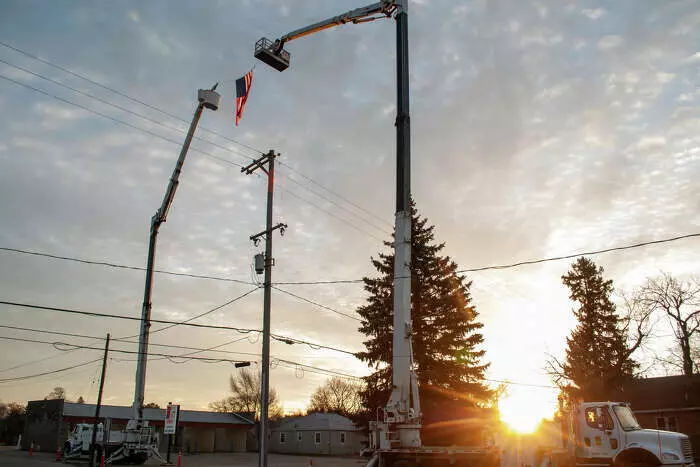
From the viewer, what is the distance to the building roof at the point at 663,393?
36.5 m

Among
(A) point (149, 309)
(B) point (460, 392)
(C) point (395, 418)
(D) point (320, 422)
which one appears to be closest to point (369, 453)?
(C) point (395, 418)

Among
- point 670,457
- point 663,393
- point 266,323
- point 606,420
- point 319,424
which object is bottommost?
point 319,424

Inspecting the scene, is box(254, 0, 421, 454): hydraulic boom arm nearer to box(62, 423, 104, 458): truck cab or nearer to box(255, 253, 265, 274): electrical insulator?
box(255, 253, 265, 274): electrical insulator

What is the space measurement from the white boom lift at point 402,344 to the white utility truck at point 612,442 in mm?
4985

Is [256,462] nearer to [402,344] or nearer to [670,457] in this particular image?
[402,344]

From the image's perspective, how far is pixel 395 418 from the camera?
1562 cm

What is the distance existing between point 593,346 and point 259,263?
36.3m

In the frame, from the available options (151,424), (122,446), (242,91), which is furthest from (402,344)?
(151,424)

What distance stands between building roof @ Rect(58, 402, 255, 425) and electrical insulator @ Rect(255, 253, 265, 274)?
33.1 metres

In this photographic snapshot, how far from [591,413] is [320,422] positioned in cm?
5132

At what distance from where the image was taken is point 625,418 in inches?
699

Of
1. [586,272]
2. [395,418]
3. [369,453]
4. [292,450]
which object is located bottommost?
[292,450]

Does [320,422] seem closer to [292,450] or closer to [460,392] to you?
[292,450]

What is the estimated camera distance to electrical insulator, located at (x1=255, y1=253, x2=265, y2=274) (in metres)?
21.6
